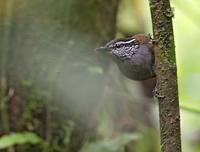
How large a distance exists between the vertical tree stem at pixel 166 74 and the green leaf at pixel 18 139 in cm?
106

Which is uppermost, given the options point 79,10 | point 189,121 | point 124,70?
point 79,10

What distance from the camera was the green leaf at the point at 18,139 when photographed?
198cm

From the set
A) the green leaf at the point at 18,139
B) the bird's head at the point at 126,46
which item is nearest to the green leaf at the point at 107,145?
the green leaf at the point at 18,139

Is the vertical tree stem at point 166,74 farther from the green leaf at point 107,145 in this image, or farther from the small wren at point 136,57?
the green leaf at point 107,145

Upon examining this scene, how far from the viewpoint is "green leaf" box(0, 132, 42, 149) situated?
1.98 metres

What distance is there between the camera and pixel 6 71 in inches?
85.3

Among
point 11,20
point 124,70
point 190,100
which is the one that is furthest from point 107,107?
point 124,70

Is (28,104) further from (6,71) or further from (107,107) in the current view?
(107,107)

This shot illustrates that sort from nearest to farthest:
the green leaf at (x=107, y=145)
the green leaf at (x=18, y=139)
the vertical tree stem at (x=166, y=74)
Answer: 1. the vertical tree stem at (x=166, y=74)
2. the green leaf at (x=18, y=139)
3. the green leaf at (x=107, y=145)

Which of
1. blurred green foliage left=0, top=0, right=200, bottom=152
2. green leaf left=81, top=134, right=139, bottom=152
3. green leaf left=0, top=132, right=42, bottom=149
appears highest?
blurred green foliage left=0, top=0, right=200, bottom=152

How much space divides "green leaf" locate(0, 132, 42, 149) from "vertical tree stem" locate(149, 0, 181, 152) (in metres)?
1.06

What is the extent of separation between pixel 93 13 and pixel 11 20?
37 cm

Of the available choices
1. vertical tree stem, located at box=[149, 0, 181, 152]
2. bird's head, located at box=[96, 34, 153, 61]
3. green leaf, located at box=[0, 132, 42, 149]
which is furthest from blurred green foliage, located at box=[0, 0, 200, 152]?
vertical tree stem, located at box=[149, 0, 181, 152]

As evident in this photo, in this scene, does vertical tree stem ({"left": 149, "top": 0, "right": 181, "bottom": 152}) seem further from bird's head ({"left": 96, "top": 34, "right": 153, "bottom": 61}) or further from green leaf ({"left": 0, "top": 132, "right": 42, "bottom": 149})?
green leaf ({"left": 0, "top": 132, "right": 42, "bottom": 149})
